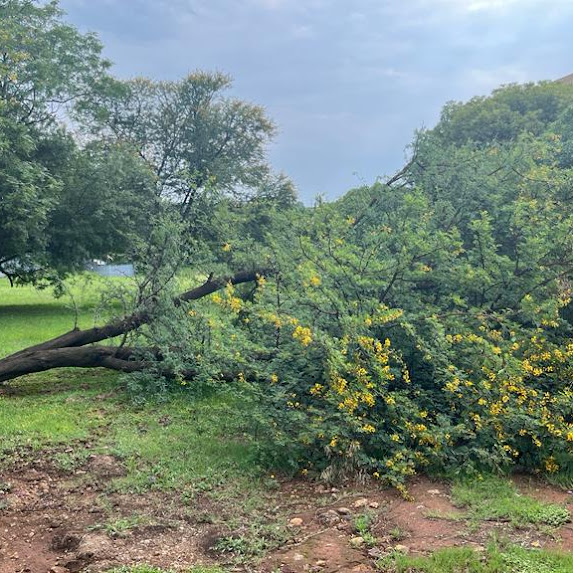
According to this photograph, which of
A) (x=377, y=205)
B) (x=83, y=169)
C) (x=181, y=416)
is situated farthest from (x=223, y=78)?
(x=181, y=416)

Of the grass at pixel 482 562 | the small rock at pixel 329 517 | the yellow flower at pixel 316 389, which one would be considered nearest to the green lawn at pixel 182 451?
the grass at pixel 482 562

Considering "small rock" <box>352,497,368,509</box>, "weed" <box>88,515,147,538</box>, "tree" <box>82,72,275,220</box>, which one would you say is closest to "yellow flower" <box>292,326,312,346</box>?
"small rock" <box>352,497,368,509</box>

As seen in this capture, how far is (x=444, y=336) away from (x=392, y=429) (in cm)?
90

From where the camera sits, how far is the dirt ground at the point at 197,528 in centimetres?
335

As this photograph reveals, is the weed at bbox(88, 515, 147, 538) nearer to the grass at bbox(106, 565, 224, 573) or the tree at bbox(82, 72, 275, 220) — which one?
the grass at bbox(106, 565, 224, 573)

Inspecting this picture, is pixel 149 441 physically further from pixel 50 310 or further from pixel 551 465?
pixel 50 310

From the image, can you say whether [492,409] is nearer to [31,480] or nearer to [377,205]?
[31,480]

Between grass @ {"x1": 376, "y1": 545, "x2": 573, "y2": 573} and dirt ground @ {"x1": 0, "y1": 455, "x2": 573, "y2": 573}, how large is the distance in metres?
0.10

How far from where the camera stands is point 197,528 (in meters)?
3.77

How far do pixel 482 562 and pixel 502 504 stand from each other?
2.65 ft

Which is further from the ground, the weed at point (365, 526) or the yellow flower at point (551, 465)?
the yellow flower at point (551, 465)

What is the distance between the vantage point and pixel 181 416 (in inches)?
250

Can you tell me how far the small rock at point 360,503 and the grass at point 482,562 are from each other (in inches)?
28.7

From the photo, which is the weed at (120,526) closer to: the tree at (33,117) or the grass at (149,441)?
the grass at (149,441)
